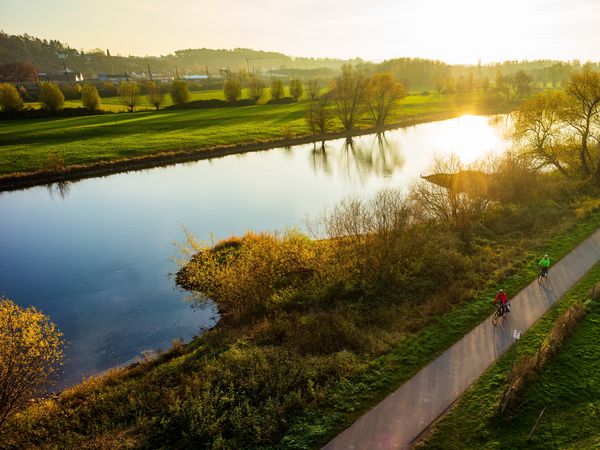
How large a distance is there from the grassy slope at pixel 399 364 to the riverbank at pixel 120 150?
56.9m

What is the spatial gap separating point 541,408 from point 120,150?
69.6 m

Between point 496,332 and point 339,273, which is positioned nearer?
point 496,332

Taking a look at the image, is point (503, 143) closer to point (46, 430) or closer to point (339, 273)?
point (339, 273)

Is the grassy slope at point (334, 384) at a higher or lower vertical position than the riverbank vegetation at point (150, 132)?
lower

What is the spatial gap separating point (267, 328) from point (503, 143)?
6200 centimetres

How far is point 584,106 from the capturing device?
140ft

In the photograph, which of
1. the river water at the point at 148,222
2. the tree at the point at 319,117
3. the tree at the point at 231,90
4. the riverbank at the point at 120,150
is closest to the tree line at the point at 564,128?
the river water at the point at 148,222

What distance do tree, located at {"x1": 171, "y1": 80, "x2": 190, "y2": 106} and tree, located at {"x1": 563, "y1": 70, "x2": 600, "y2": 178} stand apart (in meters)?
90.7

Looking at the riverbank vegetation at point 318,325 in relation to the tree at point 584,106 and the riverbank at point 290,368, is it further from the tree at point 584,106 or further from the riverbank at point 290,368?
the tree at point 584,106

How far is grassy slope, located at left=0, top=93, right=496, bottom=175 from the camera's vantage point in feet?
218

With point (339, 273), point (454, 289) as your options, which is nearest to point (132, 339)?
point (339, 273)

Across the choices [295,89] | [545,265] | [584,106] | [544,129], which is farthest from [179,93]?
[545,265]

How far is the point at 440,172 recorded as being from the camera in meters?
35.6

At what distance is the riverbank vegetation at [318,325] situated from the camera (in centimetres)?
1463
